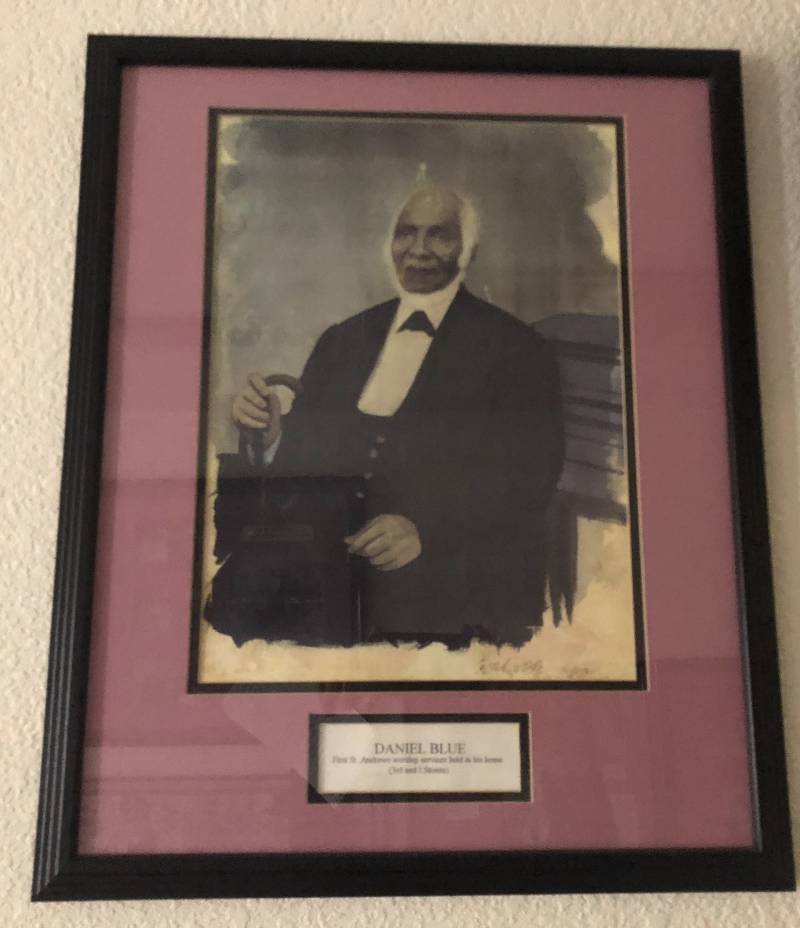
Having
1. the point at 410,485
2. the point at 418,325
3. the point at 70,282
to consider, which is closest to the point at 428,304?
the point at 418,325

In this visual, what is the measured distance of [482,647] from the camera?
0.60m

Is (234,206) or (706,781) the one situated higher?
(234,206)

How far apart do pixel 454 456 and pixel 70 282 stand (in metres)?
0.29

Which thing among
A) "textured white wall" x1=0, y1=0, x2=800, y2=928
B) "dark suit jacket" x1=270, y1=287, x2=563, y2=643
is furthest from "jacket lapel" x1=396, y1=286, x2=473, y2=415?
"textured white wall" x1=0, y1=0, x2=800, y2=928

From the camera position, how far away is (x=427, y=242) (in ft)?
2.12

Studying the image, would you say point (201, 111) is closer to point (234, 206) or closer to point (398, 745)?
point (234, 206)

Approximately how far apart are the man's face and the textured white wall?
0.13 metres

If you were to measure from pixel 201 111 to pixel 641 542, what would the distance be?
42cm

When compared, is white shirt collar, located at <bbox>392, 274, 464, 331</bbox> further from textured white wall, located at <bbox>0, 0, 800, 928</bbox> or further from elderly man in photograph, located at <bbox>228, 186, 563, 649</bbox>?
textured white wall, located at <bbox>0, 0, 800, 928</bbox>

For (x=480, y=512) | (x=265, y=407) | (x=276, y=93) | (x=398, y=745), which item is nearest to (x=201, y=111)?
(x=276, y=93)

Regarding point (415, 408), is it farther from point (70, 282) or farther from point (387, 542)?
point (70, 282)

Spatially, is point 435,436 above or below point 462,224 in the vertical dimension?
below

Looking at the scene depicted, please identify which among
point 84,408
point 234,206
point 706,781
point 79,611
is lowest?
point 706,781

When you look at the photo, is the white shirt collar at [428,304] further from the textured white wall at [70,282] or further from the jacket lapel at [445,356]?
the textured white wall at [70,282]
